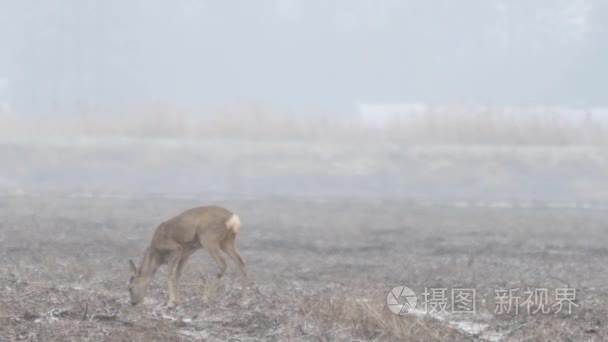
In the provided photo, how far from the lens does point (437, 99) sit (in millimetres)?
63781

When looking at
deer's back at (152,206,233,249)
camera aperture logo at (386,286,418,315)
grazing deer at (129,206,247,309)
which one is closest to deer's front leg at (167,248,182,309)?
grazing deer at (129,206,247,309)

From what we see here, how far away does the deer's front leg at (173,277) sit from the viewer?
38.4 feet

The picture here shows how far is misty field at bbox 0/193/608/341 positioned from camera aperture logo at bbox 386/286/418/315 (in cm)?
13

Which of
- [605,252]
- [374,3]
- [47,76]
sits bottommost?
[605,252]

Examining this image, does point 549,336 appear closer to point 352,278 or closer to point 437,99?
point 352,278

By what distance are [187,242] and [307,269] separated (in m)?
5.04

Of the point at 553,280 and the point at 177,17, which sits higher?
the point at 177,17

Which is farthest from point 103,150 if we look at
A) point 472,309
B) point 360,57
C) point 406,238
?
point 360,57

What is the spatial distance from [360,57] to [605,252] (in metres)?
49.7

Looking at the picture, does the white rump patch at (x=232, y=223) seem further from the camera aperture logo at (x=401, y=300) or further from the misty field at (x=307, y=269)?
the camera aperture logo at (x=401, y=300)

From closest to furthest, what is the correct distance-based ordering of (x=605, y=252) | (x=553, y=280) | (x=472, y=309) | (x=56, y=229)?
(x=472, y=309) < (x=553, y=280) < (x=605, y=252) < (x=56, y=229)

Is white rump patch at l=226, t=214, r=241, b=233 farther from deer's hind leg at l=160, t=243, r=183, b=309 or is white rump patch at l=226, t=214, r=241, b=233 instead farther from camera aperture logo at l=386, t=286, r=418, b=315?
camera aperture logo at l=386, t=286, r=418, b=315

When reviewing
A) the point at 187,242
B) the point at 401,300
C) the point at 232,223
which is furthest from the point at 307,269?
the point at 232,223

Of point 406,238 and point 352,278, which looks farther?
point 406,238
